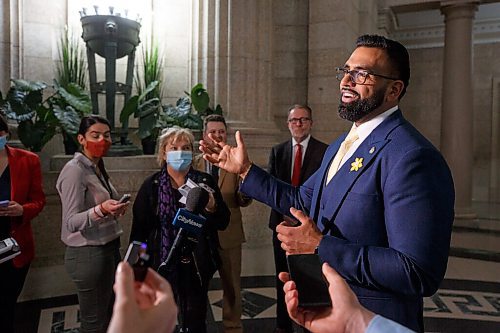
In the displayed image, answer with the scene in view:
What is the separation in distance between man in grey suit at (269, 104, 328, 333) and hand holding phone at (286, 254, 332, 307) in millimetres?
2428

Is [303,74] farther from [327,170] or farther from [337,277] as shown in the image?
[337,277]

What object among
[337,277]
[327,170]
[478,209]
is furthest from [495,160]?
[337,277]

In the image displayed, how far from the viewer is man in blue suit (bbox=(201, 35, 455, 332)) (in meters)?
1.39

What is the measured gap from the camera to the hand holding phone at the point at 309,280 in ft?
3.61

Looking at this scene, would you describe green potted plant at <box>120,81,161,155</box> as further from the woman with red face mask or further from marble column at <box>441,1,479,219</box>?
marble column at <box>441,1,479,219</box>

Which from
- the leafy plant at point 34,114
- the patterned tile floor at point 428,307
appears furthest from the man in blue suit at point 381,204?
the leafy plant at point 34,114

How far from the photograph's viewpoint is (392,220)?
1438mm

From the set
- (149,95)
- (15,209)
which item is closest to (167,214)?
(15,209)

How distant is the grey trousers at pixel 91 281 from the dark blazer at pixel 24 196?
13.0 inches

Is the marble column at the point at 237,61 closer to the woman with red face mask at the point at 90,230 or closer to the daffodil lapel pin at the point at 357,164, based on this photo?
the woman with red face mask at the point at 90,230

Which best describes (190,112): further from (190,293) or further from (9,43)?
(190,293)

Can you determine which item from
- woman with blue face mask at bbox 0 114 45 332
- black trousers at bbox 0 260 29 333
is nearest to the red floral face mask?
woman with blue face mask at bbox 0 114 45 332

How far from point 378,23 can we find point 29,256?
743 cm

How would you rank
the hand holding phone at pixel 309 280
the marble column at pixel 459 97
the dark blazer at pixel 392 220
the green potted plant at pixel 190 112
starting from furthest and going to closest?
the marble column at pixel 459 97 < the green potted plant at pixel 190 112 < the dark blazer at pixel 392 220 < the hand holding phone at pixel 309 280
